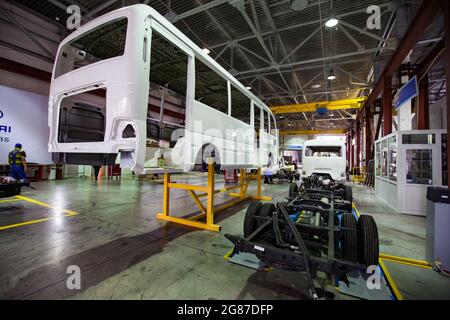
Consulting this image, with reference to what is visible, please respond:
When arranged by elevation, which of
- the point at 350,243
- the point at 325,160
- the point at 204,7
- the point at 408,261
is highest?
the point at 204,7

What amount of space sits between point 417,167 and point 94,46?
7.87 metres

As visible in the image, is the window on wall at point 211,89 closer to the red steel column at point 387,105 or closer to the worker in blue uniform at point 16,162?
the red steel column at point 387,105

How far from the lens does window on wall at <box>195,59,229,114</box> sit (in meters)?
3.60

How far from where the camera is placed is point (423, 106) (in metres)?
6.99

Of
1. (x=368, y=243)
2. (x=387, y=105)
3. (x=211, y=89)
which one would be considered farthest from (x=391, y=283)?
(x=387, y=105)

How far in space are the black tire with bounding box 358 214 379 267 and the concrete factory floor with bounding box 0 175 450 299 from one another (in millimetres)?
467

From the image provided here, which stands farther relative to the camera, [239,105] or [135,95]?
[239,105]

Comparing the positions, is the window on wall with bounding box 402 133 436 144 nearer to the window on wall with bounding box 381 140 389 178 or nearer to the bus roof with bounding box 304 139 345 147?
the window on wall with bounding box 381 140 389 178

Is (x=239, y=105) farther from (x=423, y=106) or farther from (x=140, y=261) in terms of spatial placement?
(x=423, y=106)

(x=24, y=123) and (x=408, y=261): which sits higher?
(x=24, y=123)

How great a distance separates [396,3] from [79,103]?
892cm

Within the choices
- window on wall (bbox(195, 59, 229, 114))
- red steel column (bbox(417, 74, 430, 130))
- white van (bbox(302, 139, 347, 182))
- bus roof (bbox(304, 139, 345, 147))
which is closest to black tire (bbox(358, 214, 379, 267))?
window on wall (bbox(195, 59, 229, 114))
